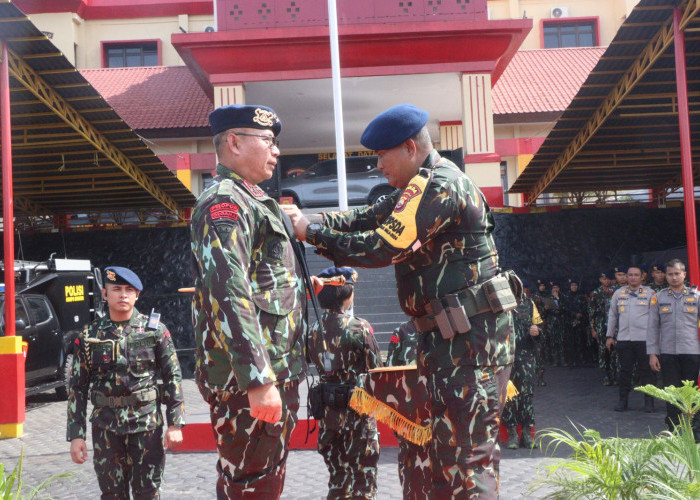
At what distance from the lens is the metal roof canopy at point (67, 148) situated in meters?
10.8

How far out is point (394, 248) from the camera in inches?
133

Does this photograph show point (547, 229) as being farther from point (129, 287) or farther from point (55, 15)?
point (55, 15)

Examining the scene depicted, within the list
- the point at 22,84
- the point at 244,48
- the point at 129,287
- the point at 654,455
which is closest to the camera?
the point at 654,455

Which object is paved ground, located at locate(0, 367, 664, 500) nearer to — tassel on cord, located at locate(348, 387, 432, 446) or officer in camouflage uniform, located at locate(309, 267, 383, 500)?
officer in camouflage uniform, located at locate(309, 267, 383, 500)

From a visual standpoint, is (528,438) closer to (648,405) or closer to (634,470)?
(648,405)

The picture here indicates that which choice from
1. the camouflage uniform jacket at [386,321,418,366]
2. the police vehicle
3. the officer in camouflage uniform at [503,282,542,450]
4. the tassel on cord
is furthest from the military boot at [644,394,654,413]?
the police vehicle

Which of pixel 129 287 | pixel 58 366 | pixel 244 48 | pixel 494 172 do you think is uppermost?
pixel 244 48

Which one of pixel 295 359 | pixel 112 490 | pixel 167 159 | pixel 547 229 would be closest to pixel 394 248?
pixel 295 359

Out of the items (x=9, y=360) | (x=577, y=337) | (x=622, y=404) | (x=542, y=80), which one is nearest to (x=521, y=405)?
(x=622, y=404)

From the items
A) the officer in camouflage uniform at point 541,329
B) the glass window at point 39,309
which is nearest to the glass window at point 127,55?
the glass window at point 39,309

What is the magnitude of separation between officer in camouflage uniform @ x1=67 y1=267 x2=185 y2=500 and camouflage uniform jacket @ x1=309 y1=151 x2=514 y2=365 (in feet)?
5.75

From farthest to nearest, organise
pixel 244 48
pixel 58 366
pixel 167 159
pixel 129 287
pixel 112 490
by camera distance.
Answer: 1. pixel 167 159
2. pixel 244 48
3. pixel 58 366
4. pixel 129 287
5. pixel 112 490

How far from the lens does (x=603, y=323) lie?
13609mm

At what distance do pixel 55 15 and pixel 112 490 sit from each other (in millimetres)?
26721
